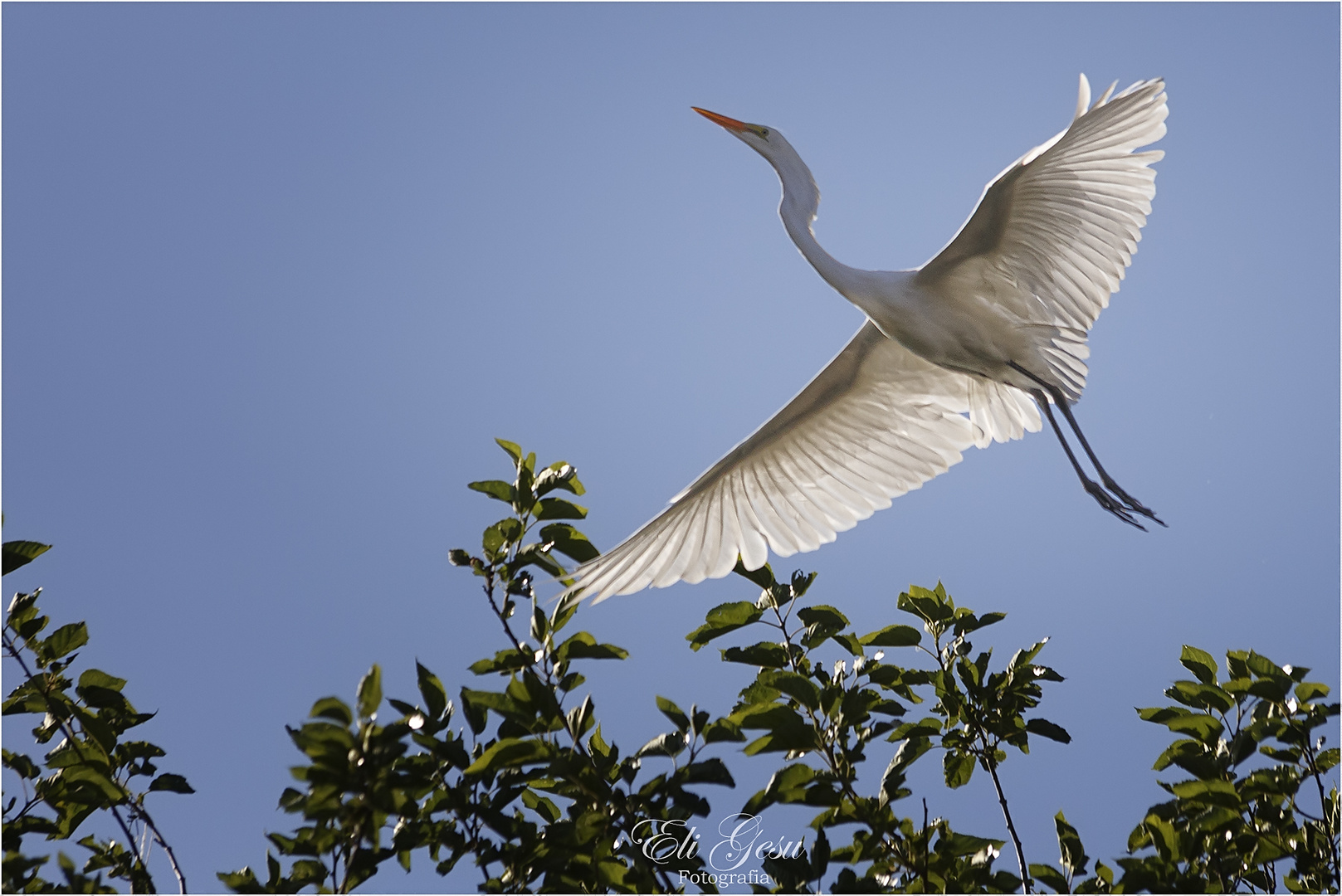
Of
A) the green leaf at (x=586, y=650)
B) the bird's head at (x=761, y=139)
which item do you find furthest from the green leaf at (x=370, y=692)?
the bird's head at (x=761, y=139)

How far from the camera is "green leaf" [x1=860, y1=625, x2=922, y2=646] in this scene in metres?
3.98

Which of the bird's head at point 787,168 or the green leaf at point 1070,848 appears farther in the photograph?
the bird's head at point 787,168

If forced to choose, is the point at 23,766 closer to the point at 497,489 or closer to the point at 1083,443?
the point at 497,489

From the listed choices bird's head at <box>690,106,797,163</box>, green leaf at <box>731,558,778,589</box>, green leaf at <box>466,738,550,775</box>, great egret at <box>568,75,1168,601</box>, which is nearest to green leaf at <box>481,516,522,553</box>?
green leaf at <box>466,738,550,775</box>

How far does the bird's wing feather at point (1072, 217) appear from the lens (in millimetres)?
5234

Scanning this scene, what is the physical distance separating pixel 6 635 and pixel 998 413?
532 centimetres

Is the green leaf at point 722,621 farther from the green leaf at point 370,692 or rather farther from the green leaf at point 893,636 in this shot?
the green leaf at point 370,692

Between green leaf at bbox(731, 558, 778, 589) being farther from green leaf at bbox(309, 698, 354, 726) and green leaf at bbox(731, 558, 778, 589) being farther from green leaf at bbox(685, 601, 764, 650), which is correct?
green leaf at bbox(309, 698, 354, 726)

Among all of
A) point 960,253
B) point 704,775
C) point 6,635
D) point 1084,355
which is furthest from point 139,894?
point 1084,355

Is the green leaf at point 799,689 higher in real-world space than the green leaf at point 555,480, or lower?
lower

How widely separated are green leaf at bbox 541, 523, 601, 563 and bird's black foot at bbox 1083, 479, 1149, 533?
11.5 feet

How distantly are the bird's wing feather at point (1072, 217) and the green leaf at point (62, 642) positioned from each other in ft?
14.2

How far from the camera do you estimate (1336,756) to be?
148 inches

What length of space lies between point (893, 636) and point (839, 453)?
9.33 feet
